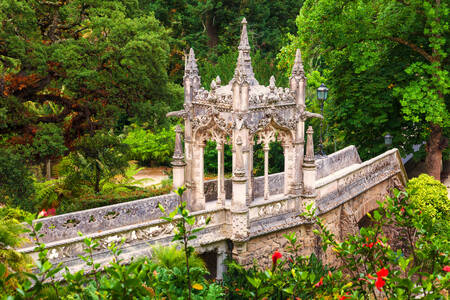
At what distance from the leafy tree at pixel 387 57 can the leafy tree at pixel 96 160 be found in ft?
30.5

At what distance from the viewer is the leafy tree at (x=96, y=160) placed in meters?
20.0

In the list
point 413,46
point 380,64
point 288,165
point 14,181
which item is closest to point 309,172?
point 288,165

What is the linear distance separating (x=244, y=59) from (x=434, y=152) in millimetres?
13127

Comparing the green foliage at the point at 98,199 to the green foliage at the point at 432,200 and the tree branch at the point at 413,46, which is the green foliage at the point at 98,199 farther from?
the tree branch at the point at 413,46

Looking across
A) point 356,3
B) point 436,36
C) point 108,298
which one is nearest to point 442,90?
point 436,36

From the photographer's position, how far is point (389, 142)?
23250 mm

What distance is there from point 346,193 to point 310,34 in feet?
28.8

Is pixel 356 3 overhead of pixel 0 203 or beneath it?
overhead

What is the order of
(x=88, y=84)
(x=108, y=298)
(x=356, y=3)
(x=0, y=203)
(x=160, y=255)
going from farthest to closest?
(x=356, y=3) → (x=88, y=84) → (x=0, y=203) → (x=160, y=255) → (x=108, y=298)

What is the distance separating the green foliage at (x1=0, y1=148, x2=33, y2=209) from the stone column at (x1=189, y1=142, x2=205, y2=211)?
510cm

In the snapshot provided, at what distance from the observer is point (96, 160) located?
69.8 ft

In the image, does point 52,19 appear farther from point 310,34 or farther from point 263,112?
point 310,34

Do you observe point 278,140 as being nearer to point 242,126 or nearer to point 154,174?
point 242,126

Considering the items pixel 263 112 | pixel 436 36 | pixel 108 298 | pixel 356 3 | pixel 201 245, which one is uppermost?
pixel 356 3
